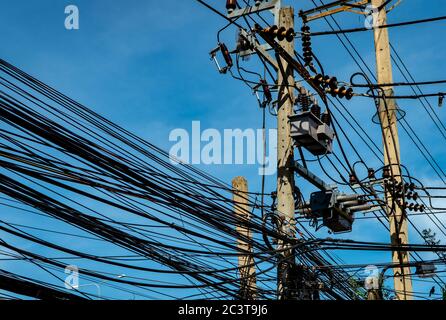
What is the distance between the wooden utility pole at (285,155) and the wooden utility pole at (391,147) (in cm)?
272

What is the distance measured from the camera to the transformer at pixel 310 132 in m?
11.2

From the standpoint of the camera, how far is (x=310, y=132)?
11.2 meters

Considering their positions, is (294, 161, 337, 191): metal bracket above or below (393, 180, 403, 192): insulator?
below

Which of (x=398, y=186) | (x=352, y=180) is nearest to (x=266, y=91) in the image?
(x=352, y=180)

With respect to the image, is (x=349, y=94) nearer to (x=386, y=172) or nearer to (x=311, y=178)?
(x=311, y=178)

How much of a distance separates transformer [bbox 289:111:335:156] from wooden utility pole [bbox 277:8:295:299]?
156mm

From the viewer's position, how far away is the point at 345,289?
11.3m

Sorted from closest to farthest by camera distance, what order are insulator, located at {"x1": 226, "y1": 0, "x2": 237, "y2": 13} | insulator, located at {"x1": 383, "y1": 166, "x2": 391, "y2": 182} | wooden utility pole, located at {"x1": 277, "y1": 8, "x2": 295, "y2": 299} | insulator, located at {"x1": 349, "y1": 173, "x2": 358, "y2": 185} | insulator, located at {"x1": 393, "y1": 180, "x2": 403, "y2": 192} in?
wooden utility pole, located at {"x1": 277, "y1": 8, "x2": 295, "y2": 299}
insulator, located at {"x1": 226, "y1": 0, "x2": 237, "y2": 13}
insulator, located at {"x1": 349, "y1": 173, "x2": 358, "y2": 185}
insulator, located at {"x1": 393, "y1": 180, "x2": 403, "y2": 192}
insulator, located at {"x1": 383, "y1": 166, "x2": 391, "y2": 182}

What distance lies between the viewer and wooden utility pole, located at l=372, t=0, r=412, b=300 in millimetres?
13610

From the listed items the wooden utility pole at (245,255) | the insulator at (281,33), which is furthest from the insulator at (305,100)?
the wooden utility pole at (245,255)

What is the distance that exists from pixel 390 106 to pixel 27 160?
30.5 feet

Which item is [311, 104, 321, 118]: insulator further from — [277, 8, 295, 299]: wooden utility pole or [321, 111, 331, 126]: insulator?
[277, 8, 295, 299]: wooden utility pole

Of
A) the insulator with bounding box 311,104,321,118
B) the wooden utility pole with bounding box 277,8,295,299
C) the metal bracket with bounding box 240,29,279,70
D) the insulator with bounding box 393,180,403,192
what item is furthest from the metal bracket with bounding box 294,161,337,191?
the insulator with bounding box 393,180,403,192

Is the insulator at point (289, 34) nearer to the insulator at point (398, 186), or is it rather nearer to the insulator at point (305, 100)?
the insulator at point (305, 100)
